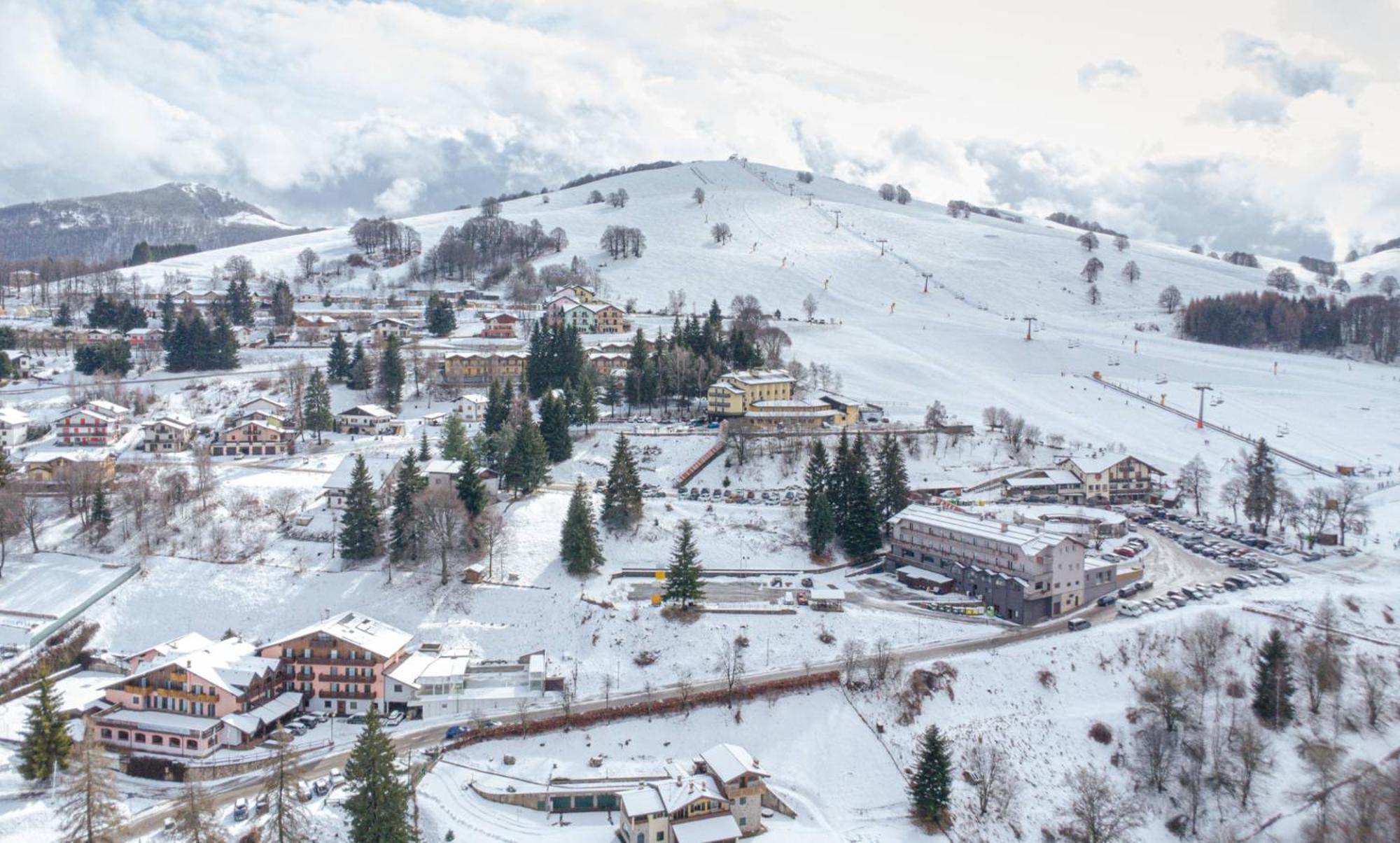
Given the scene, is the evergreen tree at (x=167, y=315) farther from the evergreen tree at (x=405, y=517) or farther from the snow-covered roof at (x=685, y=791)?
the snow-covered roof at (x=685, y=791)

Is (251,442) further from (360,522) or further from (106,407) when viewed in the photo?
(360,522)

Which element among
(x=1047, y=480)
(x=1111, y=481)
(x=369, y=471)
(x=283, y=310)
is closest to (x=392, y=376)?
(x=369, y=471)

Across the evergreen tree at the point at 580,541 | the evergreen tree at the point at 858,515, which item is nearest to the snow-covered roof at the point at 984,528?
the evergreen tree at the point at 858,515

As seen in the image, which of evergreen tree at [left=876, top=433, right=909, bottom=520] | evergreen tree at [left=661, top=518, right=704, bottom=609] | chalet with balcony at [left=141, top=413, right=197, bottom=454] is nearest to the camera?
evergreen tree at [left=661, top=518, right=704, bottom=609]

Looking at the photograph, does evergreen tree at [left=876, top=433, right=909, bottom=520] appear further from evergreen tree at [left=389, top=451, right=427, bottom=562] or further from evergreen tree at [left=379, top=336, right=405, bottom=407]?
evergreen tree at [left=379, top=336, right=405, bottom=407]

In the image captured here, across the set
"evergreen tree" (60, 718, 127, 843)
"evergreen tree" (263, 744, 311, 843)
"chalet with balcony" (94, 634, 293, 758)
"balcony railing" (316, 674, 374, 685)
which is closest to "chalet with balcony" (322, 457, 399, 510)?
"balcony railing" (316, 674, 374, 685)

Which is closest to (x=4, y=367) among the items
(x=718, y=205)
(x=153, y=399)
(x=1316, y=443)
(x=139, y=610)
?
(x=153, y=399)

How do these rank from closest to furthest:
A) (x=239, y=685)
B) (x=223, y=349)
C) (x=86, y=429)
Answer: (x=239, y=685) < (x=86, y=429) < (x=223, y=349)
